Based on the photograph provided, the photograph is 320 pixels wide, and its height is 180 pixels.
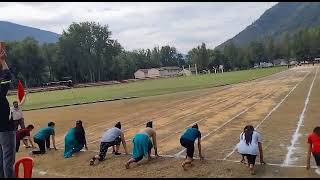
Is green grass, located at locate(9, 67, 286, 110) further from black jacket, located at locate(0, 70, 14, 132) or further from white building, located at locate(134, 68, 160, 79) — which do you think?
white building, located at locate(134, 68, 160, 79)

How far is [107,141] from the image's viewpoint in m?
14.1

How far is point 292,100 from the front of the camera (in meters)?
27.8

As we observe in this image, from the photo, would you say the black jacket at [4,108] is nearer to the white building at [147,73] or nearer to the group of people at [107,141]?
the group of people at [107,141]

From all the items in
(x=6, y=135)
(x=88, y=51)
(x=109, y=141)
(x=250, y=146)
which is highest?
(x=88, y=51)

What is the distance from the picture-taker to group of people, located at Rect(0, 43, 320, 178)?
7.34m

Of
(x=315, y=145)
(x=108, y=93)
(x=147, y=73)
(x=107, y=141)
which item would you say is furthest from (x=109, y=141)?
(x=147, y=73)

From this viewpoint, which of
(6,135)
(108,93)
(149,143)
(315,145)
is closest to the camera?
(6,135)

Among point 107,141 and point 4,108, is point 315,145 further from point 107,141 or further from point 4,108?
point 4,108

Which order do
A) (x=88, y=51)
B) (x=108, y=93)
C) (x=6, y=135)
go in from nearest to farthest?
1. (x=6, y=135)
2. (x=108, y=93)
3. (x=88, y=51)

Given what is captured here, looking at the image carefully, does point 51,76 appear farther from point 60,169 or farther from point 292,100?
point 60,169

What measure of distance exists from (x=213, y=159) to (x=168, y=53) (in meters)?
185

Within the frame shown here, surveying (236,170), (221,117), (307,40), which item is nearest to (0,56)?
(236,170)

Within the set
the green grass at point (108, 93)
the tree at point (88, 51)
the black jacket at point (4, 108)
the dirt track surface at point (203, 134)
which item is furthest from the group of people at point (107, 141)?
the tree at point (88, 51)

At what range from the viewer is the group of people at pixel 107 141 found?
7.34 meters
